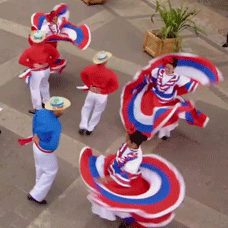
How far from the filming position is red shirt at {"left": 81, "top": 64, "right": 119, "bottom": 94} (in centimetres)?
582

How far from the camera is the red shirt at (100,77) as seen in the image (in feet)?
19.1

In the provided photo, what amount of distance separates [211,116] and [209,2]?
6285 mm

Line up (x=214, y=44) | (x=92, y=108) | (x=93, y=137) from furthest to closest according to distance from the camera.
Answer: (x=214, y=44), (x=92, y=108), (x=93, y=137)

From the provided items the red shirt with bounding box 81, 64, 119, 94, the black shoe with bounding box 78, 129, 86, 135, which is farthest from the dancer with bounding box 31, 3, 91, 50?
the black shoe with bounding box 78, 129, 86, 135

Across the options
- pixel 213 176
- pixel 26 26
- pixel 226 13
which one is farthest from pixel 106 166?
pixel 226 13

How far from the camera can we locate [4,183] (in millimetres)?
5469

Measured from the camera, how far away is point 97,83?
5.93 metres

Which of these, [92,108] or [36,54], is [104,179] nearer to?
[92,108]

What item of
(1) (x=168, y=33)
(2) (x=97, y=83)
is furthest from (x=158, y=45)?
(2) (x=97, y=83)

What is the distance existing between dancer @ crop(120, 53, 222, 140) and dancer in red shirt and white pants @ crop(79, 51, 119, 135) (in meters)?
0.45

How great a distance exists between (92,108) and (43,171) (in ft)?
6.40

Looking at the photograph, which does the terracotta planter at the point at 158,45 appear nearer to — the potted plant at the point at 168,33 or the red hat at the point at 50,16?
the potted plant at the point at 168,33

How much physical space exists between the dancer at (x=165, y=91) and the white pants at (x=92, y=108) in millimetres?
420

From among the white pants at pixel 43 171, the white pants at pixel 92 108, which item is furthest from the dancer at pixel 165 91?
the white pants at pixel 43 171
